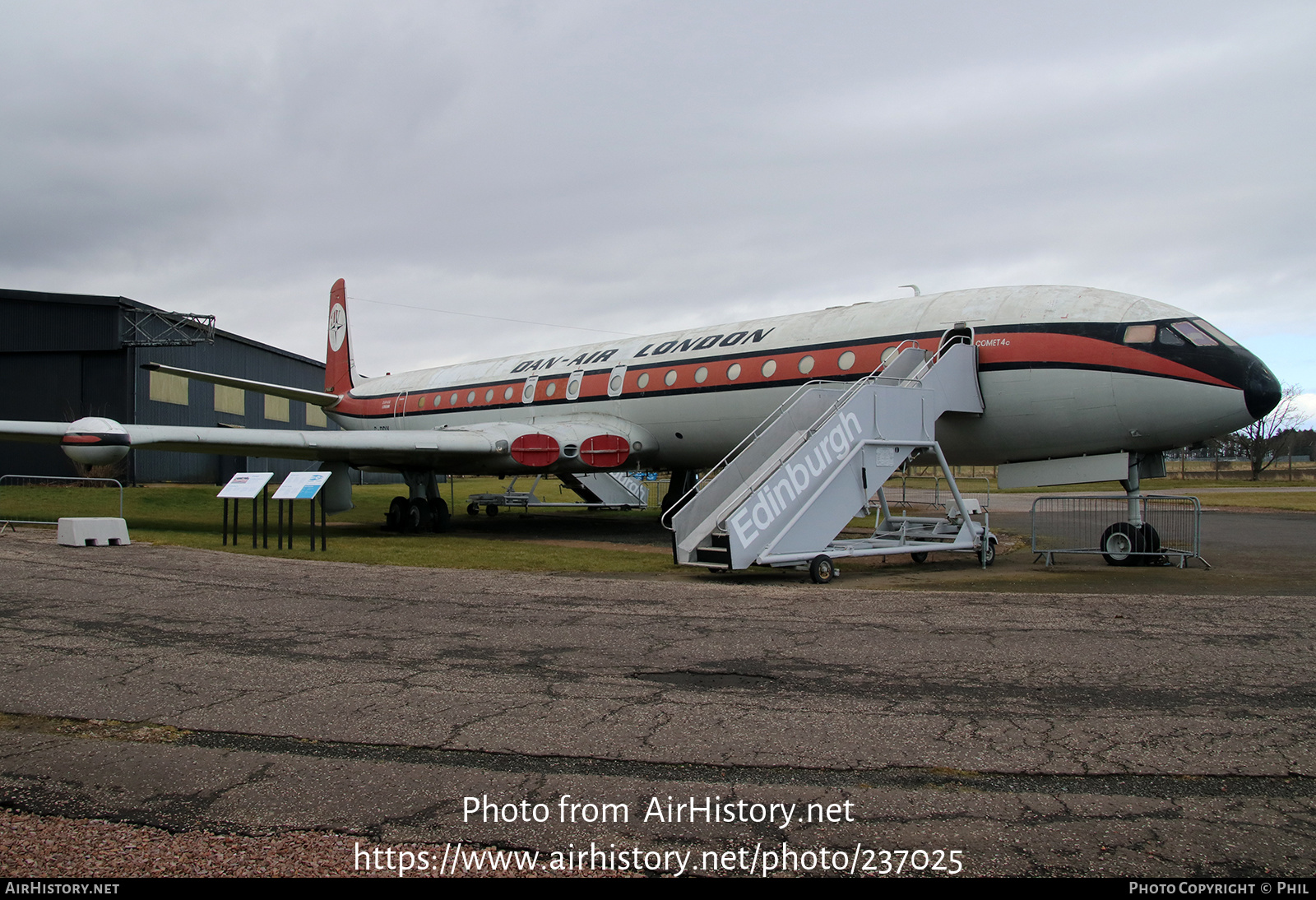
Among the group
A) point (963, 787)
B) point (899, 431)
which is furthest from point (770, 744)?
point (899, 431)

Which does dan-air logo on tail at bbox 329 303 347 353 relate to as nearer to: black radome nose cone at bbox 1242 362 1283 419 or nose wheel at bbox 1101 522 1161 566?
nose wheel at bbox 1101 522 1161 566

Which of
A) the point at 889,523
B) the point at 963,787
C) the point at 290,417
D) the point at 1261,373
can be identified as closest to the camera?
the point at 963,787

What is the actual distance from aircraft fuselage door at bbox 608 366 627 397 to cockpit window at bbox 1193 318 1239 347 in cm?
958

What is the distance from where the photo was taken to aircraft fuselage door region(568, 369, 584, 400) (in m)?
17.9

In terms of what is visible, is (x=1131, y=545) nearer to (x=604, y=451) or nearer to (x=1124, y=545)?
(x=1124, y=545)

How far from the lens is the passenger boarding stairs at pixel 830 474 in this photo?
9.95 metres

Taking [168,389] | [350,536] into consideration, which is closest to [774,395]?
[350,536]

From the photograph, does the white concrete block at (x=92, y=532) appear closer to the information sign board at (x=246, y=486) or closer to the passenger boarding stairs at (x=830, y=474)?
the information sign board at (x=246, y=486)

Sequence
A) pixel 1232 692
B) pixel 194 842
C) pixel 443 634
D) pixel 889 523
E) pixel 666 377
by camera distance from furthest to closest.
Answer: pixel 666 377 < pixel 889 523 < pixel 443 634 < pixel 1232 692 < pixel 194 842

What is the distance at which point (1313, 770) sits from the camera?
3.66 metres

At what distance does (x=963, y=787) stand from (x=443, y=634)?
4206mm

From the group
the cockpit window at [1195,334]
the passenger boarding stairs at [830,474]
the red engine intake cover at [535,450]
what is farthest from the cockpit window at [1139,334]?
the red engine intake cover at [535,450]

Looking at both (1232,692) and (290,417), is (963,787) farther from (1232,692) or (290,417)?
(290,417)

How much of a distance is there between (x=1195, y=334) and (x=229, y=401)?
3732cm
